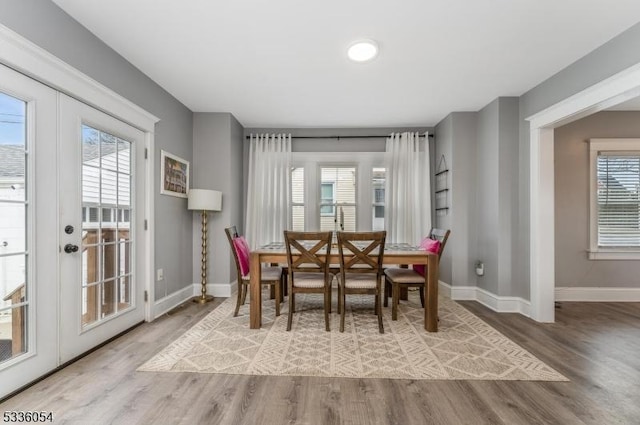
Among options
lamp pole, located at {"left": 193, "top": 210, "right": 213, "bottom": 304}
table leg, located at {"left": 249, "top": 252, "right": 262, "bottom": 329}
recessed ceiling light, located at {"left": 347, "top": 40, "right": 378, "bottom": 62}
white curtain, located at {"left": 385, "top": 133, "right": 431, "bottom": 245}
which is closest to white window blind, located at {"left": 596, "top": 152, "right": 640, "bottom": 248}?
white curtain, located at {"left": 385, "top": 133, "right": 431, "bottom": 245}

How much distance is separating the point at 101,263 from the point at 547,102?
14.8 ft

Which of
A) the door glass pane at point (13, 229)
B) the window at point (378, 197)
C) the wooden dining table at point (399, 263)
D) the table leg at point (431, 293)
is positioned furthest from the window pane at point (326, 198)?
the door glass pane at point (13, 229)

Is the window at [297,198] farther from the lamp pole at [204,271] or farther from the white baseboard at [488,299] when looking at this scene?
the white baseboard at [488,299]

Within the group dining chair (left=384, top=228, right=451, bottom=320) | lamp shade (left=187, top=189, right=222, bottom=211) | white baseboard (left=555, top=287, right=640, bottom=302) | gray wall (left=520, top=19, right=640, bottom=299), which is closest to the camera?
gray wall (left=520, top=19, right=640, bottom=299)

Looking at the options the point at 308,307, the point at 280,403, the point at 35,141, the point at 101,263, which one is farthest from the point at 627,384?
the point at 35,141

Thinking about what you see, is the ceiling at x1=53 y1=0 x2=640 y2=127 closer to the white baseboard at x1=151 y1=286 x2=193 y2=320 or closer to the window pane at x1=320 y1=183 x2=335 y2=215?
the window pane at x1=320 y1=183 x2=335 y2=215

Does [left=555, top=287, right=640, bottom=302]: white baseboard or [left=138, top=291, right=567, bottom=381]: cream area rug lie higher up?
[left=555, top=287, right=640, bottom=302]: white baseboard

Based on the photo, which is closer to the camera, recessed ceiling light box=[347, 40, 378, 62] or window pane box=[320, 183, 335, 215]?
recessed ceiling light box=[347, 40, 378, 62]

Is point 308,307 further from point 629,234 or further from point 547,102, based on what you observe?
point 629,234

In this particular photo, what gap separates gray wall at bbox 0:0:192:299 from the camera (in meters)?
1.77

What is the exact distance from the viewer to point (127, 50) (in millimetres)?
2447

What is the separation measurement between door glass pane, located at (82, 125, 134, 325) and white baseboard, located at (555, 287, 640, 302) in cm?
508

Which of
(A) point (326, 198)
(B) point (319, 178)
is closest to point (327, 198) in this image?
(A) point (326, 198)

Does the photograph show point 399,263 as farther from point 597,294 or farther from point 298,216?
point 597,294
